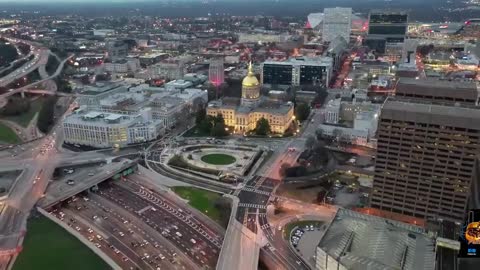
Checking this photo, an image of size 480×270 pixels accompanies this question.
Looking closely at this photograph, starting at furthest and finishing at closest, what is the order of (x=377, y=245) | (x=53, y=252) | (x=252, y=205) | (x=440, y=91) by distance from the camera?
(x=440, y=91) → (x=252, y=205) → (x=53, y=252) → (x=377, y=245)

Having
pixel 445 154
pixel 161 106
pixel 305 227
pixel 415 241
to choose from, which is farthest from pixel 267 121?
pixel 415 241

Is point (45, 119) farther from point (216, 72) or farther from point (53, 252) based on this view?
point (53, 252)

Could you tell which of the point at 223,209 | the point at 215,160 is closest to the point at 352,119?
the point at 215,160

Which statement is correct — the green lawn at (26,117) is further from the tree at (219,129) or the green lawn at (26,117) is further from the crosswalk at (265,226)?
the crosswalk at (265,226)

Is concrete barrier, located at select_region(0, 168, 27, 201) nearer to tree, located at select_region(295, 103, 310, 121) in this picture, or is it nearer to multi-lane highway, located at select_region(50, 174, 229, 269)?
multi-lane highway, located at select_region(50, 174, 229, 269)

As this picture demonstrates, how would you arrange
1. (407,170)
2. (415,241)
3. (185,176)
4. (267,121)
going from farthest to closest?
(267,121), (185,176), (407,170), (415,241)

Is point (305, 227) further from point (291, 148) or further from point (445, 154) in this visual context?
point (291, 148)
